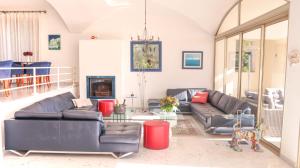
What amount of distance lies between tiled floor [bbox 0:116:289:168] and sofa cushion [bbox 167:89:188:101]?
11.1 ft

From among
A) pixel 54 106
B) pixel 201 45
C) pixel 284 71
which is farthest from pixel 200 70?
pixel 54 106

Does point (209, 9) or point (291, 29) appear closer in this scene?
point (291, 29)

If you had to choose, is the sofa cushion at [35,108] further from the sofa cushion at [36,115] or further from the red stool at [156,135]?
the red stool at [156,135]

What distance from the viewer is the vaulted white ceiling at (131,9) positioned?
6832mm

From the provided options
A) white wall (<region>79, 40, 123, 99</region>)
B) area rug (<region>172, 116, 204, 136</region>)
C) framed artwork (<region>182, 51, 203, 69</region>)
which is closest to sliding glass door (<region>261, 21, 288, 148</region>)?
area rug (<region>172, 116, 204, 136</region>)

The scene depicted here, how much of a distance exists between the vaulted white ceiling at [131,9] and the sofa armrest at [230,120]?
126 inches

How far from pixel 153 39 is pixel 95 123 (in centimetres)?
496

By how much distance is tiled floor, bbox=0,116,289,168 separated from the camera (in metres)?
3.73

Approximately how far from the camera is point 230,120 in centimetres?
502

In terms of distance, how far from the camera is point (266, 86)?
4836mm

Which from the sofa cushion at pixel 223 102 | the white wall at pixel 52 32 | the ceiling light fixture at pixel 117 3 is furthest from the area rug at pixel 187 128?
Result: the white wall at pixel 52 32

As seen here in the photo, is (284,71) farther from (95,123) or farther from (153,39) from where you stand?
(153,39)

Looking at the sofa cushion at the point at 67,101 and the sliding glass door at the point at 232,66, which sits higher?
the sliding glass door at the point at 232,66

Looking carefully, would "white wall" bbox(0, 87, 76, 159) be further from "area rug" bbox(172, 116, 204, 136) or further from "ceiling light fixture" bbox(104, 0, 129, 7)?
"ceiling light fixture" bbox(104, 0, 129, 7)
